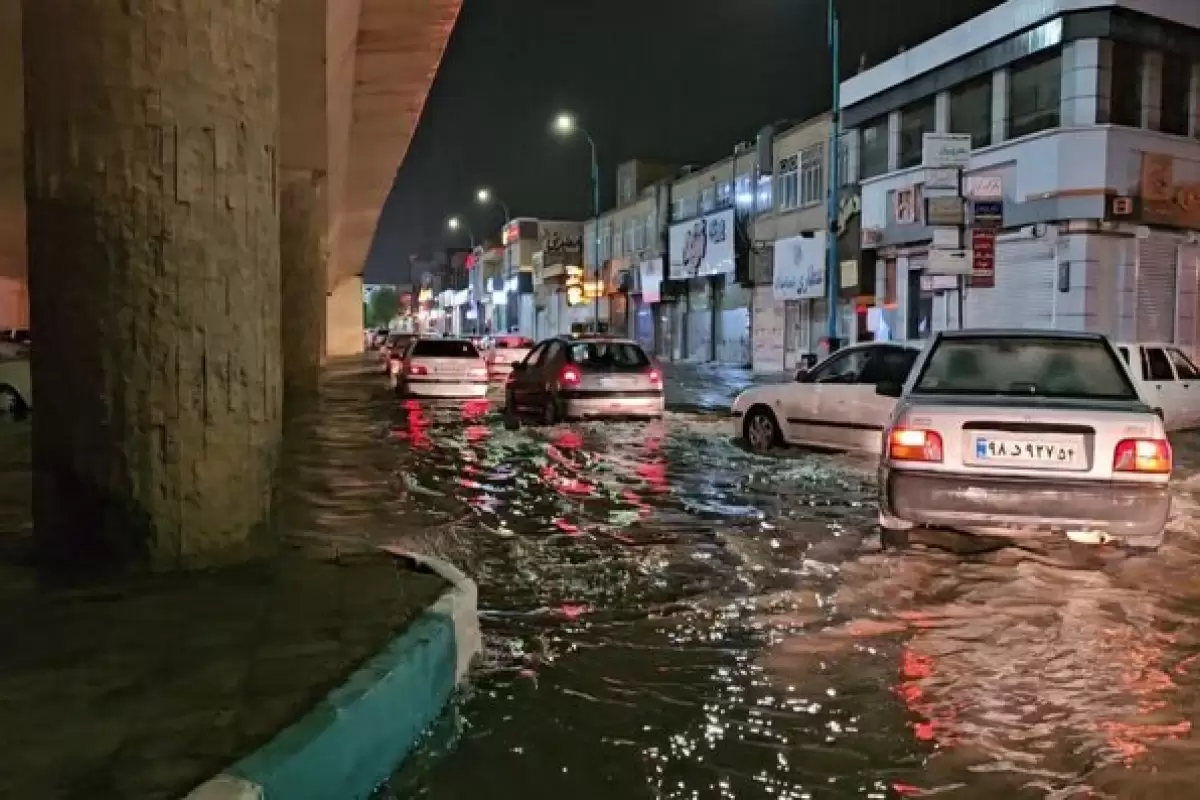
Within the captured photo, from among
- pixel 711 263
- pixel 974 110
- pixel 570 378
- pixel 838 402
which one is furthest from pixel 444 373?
pixel 711 263

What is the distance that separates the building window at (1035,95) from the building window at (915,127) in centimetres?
303

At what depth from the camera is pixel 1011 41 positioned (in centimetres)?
2500

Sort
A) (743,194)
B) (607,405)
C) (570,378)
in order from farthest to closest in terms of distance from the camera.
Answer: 1. (743,194)
2. (607,405)
3. (570,378)

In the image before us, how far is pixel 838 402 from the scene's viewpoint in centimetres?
1327

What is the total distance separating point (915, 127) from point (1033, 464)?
79.4 ft

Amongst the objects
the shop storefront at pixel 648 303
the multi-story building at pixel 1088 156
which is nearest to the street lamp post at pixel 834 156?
the multi-story building at pixel 1088 156

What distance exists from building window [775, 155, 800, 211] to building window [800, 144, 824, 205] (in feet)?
1.29

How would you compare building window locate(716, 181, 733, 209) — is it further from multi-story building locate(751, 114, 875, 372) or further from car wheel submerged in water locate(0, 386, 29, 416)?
car wheel submerged in water locate(0, 386, 29, 416)

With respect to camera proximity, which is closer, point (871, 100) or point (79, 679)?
point (79, 679)

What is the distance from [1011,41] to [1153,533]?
20.7m

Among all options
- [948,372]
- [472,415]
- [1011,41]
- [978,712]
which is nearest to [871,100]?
[1011,41]

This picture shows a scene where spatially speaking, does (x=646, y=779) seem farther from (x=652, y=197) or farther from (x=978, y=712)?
(x=652, y=197)

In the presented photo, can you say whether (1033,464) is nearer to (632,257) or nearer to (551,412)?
(551,412)

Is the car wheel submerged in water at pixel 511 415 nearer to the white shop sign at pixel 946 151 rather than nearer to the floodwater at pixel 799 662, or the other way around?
the white shop sign at pixel 946 151
